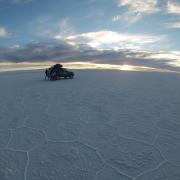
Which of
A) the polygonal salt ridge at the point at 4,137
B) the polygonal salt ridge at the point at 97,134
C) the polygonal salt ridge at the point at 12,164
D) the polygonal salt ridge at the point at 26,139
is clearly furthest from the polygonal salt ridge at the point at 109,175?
the polygonal salt ridge at the point at 4,137

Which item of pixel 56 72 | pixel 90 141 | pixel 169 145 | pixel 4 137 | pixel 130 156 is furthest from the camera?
pixel 56 72

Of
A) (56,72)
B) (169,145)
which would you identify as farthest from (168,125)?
(56,72)

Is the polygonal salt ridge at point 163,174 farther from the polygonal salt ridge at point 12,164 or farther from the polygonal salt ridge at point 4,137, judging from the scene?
the polygonal salt ridge at point 4,137

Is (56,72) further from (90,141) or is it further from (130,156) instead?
(130,156)

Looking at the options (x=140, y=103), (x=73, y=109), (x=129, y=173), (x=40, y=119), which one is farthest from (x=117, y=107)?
(x=129, y=173)

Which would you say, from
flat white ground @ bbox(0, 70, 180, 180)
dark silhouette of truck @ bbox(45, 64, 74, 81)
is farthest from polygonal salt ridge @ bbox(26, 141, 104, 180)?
dark silhouette of truck @ bbox(45, 64, 74, 81)

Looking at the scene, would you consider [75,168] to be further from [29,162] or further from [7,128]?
[7,128]
